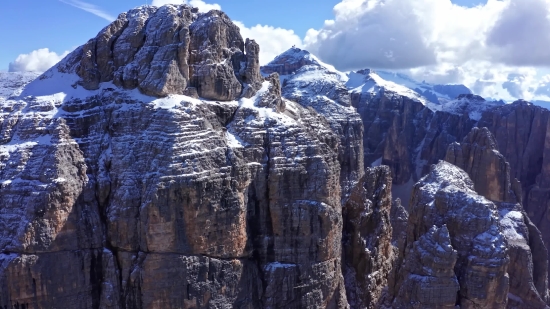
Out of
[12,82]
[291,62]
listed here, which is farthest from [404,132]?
[12,82]

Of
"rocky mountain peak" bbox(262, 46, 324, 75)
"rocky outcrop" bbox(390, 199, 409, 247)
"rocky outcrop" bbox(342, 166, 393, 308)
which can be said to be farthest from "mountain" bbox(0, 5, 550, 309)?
"rocky mountain peak" bbox(262, 46, 324, 75)

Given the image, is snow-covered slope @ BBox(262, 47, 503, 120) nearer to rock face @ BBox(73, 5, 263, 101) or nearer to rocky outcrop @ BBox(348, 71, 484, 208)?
rocky outcrop @ BBox(348, 71, 484, 208)

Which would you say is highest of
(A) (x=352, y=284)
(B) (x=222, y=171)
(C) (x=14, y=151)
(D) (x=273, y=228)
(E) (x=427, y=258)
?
(C) (x=14, y=151)

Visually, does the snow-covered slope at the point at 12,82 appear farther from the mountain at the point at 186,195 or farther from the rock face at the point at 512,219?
the rock face at the point at 512,219

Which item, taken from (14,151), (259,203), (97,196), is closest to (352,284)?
(259,203)

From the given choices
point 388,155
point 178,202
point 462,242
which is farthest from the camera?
point 388,155

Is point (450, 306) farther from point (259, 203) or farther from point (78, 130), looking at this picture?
point (78, 130)
